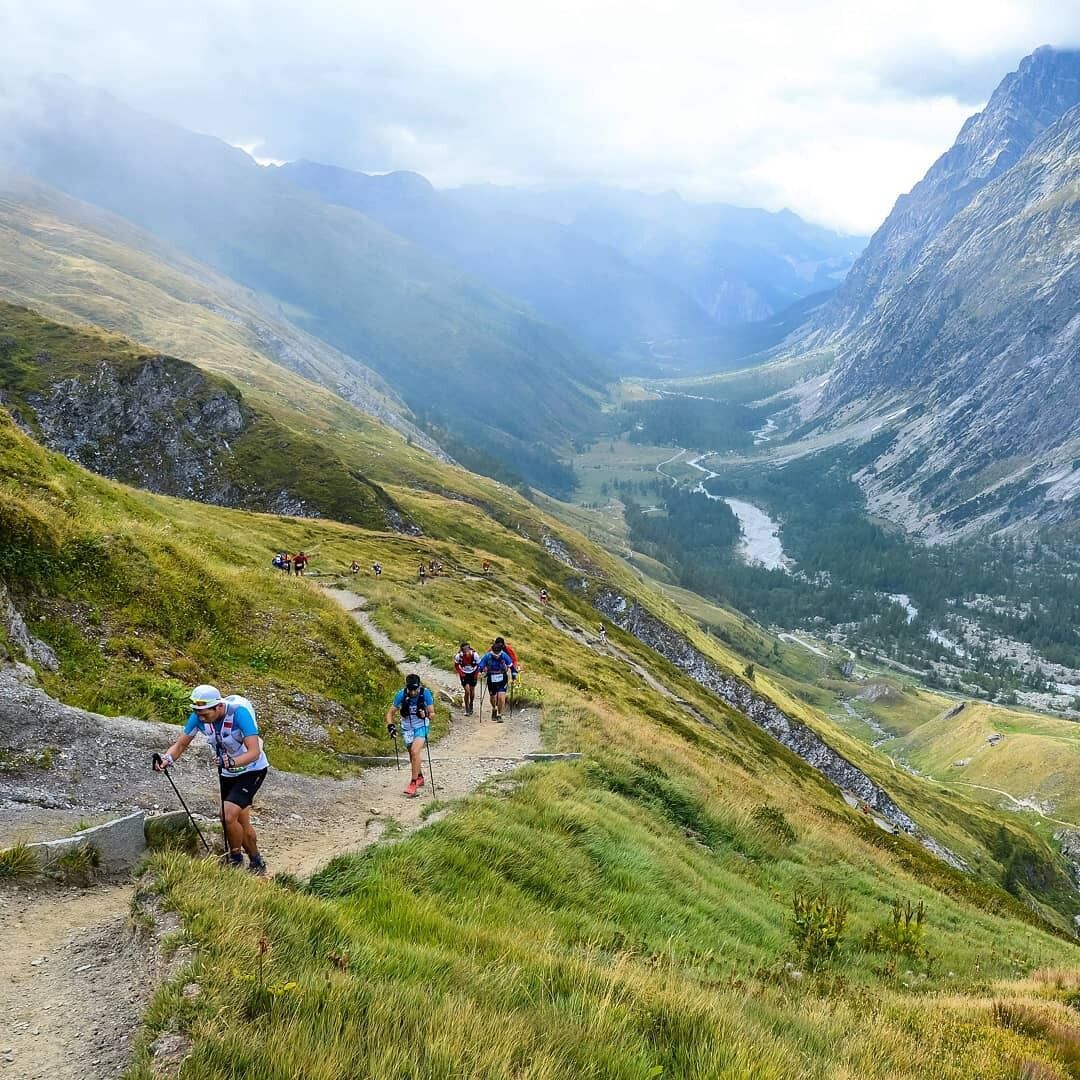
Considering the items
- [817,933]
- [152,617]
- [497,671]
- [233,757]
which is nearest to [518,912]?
[233,757]

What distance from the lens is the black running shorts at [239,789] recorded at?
10.6 m

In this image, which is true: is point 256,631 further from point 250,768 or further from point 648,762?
point 648,762

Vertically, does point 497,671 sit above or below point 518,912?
below

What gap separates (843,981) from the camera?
11.5 m

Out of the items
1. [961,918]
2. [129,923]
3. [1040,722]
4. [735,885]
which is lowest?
[1040,722]

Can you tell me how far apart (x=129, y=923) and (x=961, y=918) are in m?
23.7

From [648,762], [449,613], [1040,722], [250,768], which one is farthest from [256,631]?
[1040,722]

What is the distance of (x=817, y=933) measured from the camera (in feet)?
43.9

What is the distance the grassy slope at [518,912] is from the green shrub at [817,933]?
0.40m

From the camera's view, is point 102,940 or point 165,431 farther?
point 165,431

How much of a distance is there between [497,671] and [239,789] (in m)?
16.0

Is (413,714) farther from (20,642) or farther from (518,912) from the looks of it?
(20,642)

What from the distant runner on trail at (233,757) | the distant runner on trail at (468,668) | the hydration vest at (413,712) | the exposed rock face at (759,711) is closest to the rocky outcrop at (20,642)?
the distant runner on trail at (233,757)

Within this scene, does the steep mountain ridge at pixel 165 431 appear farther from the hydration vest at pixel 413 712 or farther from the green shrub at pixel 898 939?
the green shrub at pixel 898 939
